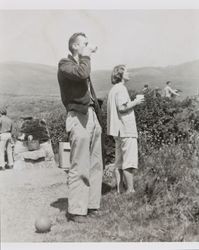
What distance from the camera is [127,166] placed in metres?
6.04

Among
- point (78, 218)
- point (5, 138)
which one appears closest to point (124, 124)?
point (78, 218)

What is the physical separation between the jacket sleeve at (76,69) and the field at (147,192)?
5.19ft

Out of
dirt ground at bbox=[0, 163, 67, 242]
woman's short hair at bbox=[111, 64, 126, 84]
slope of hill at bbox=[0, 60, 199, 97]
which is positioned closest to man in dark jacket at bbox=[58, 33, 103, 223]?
dirt ground at bbox=[0, 163, 67, 242]

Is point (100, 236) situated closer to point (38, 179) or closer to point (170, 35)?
point (38, 179)

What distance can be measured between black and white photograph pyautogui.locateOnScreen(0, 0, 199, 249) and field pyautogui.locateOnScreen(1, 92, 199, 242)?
14mm

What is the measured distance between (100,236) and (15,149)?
4780 mm

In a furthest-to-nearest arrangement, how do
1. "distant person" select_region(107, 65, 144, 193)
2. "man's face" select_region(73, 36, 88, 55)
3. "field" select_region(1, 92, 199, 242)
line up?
"distant person" select_region(107, 65, 144, 193) < "man's face" select_region(73, 36, 88, 55) < "field" select_region(1, 92, 199, 242)

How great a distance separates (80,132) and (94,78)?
11.4 ft

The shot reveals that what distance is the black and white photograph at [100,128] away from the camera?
17.3 ft

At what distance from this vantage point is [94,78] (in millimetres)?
8633

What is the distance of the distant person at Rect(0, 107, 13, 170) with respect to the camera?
9297mm

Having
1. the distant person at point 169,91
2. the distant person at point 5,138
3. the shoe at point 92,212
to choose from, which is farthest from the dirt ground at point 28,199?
the distant person at point 169,91

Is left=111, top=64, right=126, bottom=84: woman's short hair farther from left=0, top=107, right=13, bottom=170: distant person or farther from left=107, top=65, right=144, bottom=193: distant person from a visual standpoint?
left=0, top=107, right=13, bottom=170: distant person

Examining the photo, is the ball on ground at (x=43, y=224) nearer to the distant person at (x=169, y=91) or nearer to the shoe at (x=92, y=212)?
the shoe at (x=92, y=212)
